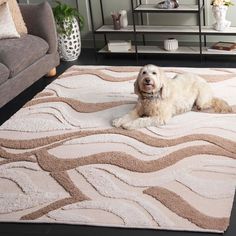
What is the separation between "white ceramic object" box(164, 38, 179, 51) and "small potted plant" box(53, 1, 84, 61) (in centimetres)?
90

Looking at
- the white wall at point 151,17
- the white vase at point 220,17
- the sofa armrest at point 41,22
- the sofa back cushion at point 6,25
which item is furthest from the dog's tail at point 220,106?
the sofa back cushion at point 6,25

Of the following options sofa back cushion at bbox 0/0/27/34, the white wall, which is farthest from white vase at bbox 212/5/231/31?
sofa back cushion at bbox 0/0/27/34

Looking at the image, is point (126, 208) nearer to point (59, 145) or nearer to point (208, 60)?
point (59, 145)

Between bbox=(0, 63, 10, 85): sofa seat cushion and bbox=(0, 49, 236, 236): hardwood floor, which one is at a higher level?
bbox=(0, 63, 10, 85): sofa seat cushion

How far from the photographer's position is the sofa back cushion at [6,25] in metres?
4.13

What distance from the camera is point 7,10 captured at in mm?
4180

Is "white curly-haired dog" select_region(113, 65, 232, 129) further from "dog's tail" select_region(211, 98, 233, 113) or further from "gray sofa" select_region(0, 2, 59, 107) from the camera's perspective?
"gray sofa" select_region(0, 2, 59, 107)

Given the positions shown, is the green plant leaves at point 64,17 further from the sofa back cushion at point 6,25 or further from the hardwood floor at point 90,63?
the sofa back cushion at point 6,25

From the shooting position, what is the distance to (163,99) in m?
3.30

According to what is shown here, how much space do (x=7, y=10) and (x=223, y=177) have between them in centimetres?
248

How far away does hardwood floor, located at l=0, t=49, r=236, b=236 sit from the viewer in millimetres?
2373

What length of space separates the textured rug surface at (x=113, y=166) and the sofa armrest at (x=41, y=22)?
73 centimetres

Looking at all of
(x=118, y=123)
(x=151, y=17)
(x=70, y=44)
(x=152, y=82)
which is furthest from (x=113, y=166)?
(x=151, y=17)

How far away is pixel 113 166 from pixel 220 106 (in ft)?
3.22
